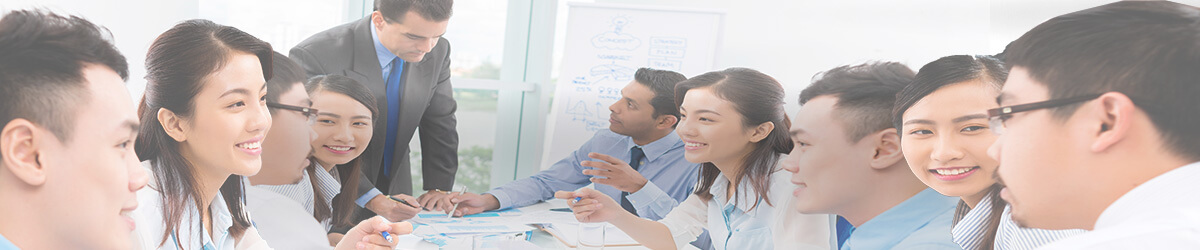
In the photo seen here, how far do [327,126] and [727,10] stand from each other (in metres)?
1.09

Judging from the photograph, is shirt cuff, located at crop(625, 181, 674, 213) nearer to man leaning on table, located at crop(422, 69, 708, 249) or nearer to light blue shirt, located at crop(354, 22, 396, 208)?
man leaning on table, located at crop(422, 69, 708, 249)

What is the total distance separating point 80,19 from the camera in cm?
134

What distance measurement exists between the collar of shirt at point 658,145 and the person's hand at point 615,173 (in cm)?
6

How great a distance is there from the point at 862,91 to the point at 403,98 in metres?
1.16

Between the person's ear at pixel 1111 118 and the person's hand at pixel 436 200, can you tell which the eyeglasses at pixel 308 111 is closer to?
the person's hand at pixel 436 200

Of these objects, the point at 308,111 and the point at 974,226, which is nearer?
the point at 974,226

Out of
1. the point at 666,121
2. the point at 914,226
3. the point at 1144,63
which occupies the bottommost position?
the point at 914,226

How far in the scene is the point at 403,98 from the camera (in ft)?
6.56

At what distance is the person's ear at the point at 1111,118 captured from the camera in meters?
1.29

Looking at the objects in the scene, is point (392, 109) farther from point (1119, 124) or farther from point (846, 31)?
point (1119, 124)

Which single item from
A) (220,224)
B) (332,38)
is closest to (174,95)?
(220,224)

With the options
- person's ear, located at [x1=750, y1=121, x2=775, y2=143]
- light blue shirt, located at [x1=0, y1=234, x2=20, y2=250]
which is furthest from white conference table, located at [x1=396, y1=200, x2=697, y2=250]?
light blue shirt, located at [x1=0, y1=234, x2=20, y2=250]

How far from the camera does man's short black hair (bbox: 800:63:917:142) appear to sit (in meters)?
1.85

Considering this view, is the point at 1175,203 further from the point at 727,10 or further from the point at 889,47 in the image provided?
the point at 727,10
